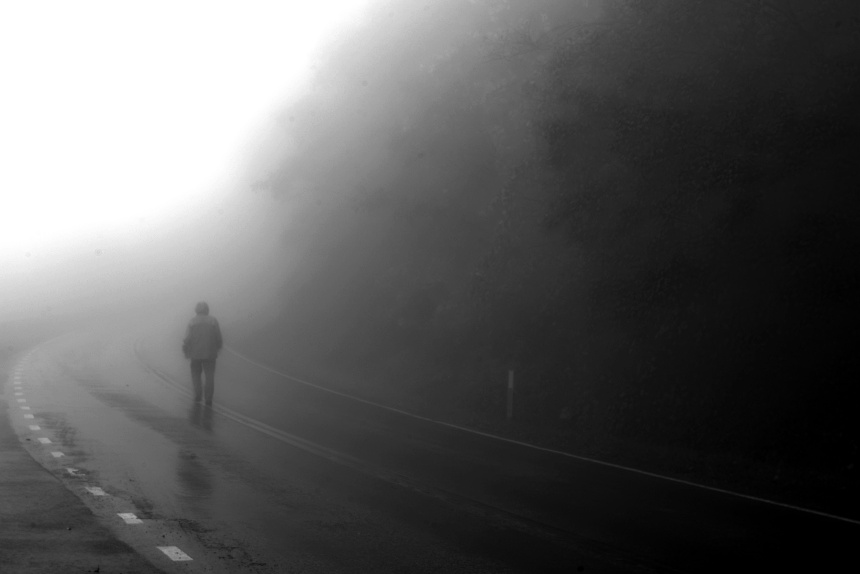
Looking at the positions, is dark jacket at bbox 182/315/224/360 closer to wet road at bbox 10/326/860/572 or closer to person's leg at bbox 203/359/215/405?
person's leg at bbox 203/359/215/405

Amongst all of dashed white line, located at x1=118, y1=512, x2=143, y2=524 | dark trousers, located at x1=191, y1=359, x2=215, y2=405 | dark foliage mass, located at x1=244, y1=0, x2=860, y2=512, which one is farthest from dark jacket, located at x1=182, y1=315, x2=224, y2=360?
dashed white line, located at x1=118, y1=512, x2=143, y2=524

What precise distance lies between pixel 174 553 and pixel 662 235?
11.9 meters

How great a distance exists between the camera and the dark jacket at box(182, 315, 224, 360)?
62.2 ft

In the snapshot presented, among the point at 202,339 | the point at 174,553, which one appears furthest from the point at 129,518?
the point at 202,339

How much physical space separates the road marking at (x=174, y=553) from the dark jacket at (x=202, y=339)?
11.3m

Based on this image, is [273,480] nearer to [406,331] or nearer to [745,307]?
[745,307]

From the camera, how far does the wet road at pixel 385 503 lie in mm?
8188

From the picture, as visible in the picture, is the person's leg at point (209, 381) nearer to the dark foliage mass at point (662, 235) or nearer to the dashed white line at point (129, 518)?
the dark foliage mass at point (662, 235)

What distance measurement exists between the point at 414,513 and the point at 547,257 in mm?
14221

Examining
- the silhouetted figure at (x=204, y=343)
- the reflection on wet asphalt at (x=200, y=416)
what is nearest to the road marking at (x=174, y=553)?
the reflection on wet asphalt at (x=200, y=416)

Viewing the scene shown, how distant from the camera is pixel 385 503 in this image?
10312 millimetres

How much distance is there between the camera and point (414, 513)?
9844 millimetres

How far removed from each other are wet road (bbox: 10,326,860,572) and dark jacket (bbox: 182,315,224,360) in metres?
1.41

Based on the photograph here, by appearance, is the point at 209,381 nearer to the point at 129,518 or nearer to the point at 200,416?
the point at 200,416
